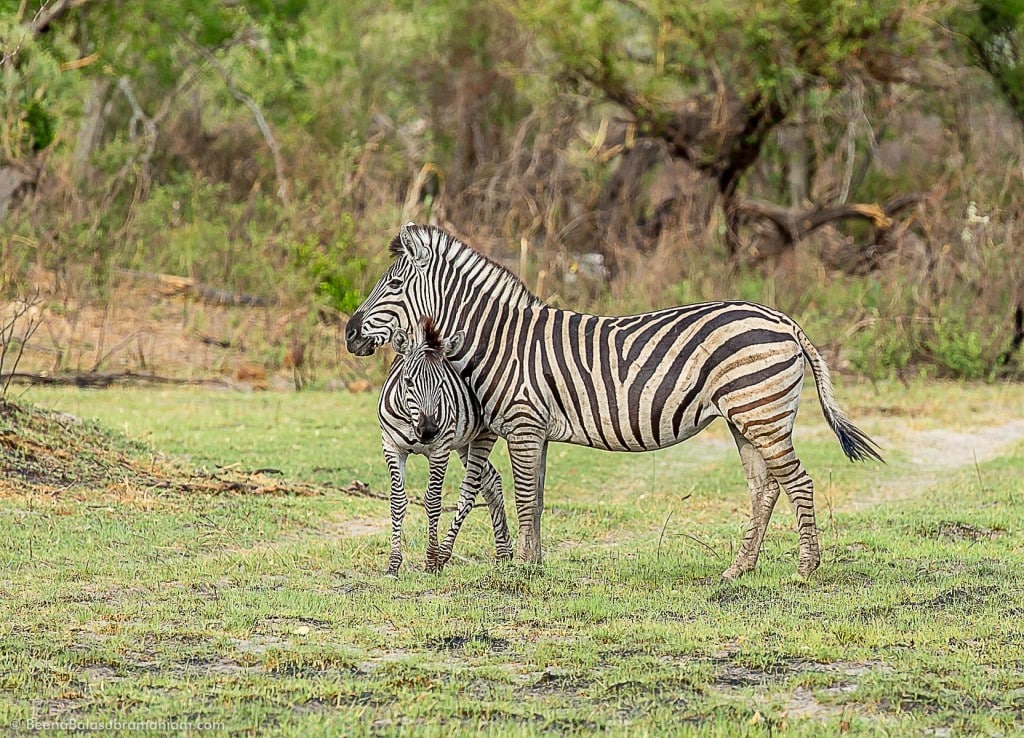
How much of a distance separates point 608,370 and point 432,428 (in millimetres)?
1068

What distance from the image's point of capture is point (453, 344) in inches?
311

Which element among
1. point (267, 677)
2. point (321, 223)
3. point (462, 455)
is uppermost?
point (321, 223)

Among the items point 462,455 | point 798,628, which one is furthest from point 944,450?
point 798,628

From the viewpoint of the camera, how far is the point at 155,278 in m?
20.6

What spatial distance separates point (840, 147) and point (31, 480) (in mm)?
17364

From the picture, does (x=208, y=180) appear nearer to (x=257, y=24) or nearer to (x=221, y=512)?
(x=257, y=24)

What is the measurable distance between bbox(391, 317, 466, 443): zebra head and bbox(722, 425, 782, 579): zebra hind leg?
162 centimetres

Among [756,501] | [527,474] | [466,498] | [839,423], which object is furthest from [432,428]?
[839,423]

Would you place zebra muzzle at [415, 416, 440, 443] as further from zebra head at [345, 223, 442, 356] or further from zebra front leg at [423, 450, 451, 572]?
zebra head at [345, 223, 442, 356]

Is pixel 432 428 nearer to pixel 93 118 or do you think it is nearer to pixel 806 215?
pixel 806 215

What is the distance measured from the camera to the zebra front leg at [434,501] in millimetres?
7734

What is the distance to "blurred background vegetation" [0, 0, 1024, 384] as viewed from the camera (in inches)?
738

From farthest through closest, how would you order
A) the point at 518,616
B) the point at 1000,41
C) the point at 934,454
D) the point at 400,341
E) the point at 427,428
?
the point at 1000,41, the point at 934,454, the point at 400,341, the point at 427,428, the point at 518,616

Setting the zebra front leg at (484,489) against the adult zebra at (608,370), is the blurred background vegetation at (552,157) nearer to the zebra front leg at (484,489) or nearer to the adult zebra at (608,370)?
the adult zebra at (608,370)
